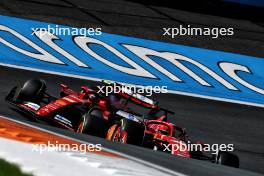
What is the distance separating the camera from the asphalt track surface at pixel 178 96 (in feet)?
29.5

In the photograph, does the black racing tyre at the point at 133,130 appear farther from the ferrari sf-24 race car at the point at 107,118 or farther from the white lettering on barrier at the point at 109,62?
the white lettering on barrier at the point at 109,62

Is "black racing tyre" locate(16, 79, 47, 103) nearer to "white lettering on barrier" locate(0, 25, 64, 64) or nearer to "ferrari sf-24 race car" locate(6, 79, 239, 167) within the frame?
"ferrari sf-24 race car" locate(6, 79, 239, 167)

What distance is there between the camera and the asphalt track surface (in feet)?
29.5

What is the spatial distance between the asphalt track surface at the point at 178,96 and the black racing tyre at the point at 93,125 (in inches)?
30.9

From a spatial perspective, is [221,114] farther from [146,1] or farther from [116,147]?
[146,1]

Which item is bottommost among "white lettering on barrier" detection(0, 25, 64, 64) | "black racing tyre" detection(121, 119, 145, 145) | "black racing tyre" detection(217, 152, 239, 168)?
"black racing tyre" detection(217, 152, 239, 168)

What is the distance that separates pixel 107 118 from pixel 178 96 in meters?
3.68

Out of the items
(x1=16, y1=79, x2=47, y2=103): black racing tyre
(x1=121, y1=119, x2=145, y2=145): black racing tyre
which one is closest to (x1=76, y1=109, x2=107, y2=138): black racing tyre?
(x1=121, y1=119, x2=145, y2=145): black racing tyre

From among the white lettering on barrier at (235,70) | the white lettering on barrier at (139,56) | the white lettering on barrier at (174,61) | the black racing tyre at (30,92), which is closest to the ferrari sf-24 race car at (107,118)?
the black racing tyre at (30,92)

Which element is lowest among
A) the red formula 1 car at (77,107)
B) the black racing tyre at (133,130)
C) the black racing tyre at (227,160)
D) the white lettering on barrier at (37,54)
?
the black racing tyre at (227,160)

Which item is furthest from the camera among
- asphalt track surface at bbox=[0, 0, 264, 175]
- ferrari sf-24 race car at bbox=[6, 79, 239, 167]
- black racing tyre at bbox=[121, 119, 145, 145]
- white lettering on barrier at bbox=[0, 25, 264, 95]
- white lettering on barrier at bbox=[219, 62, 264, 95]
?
white lettering on barrier at bbox=[219, 62, 264, 95]

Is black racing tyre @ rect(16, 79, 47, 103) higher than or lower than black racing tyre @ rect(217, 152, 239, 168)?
higher

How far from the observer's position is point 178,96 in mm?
13953

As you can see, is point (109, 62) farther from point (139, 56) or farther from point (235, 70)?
point (235, 70)
